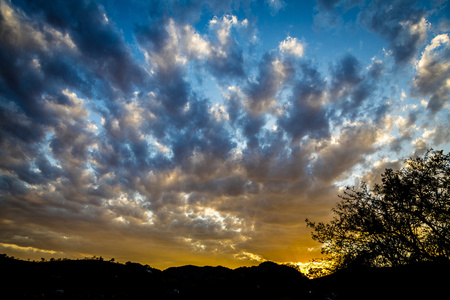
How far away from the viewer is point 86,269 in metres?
27.7

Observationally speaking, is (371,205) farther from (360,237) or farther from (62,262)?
(62,262)

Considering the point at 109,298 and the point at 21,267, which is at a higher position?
the point at 21,267

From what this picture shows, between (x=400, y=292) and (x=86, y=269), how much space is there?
118ft

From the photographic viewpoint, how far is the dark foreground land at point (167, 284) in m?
17.0

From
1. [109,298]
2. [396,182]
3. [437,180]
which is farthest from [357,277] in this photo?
[109,298]

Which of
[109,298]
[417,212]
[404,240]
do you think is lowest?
[109,298]

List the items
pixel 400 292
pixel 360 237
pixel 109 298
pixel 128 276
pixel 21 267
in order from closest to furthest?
pixel 400 292
pixel 109 298
pixel 360 237
pixel 21 267
pixel 128 276

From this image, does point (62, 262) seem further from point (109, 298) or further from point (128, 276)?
point (109, 298)

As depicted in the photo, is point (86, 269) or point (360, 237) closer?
point (360, 237)

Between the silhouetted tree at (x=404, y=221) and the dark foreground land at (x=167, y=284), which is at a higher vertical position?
the silhouetted tree at (x=404, y=221)

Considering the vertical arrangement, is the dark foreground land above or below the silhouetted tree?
below

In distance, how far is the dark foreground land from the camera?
17.0m

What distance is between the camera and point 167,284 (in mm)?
26875

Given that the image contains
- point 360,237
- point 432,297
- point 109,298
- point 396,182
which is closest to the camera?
point 432,297
